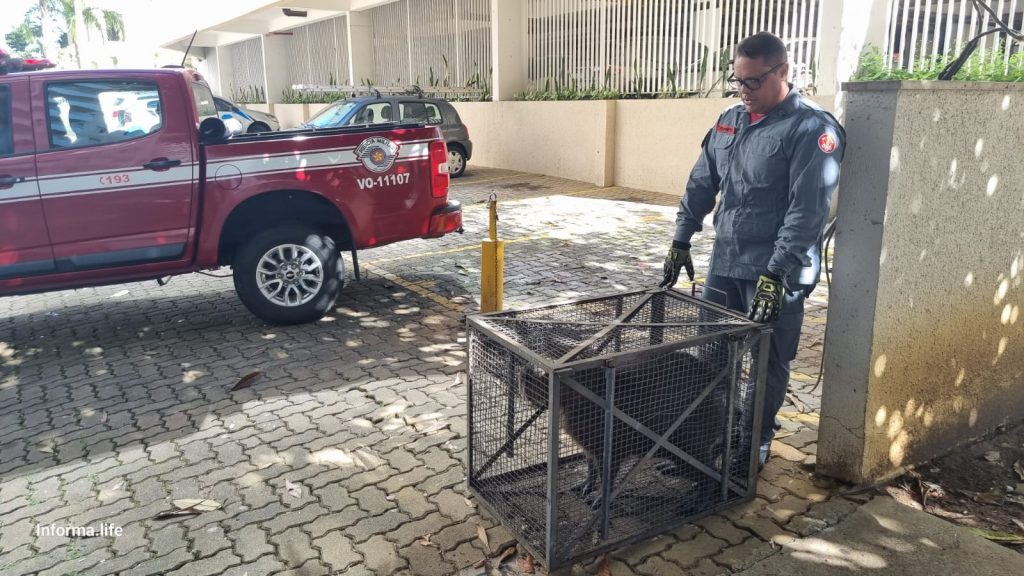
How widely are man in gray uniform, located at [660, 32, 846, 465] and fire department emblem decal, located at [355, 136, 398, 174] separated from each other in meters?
3.00

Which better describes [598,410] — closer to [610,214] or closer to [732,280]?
[732,280]

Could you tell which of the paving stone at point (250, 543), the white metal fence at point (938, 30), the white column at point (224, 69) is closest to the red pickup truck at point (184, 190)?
the paving stone at point (250, 543)

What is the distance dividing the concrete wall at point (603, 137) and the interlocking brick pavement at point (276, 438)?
5303 millimetres

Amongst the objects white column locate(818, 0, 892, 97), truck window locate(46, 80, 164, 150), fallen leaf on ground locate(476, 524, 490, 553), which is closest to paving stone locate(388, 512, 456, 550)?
fallen leaf on ground locate(476, 524, 490, 553)

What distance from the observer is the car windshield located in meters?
12.2

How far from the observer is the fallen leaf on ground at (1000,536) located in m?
3.07

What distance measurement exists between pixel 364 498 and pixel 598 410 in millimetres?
1294

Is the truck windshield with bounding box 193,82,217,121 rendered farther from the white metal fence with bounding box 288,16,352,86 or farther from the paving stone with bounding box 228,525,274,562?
the white metal fence with bounding box 288,16,352,86

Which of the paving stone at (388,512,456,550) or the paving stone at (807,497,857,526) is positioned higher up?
the paving stone at (807,497,857,526)

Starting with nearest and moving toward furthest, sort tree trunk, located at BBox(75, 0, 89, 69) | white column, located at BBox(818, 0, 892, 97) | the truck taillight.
→ 1. the truck taillight
2. white column, located at BBox(818, 0, 892, 97)
3. tree trunk, located at BBox(75, 0, 89, 69)

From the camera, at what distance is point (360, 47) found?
71.7 ft

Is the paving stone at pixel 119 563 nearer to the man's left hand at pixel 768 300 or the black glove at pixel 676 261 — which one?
the black glove at pixel 676 261

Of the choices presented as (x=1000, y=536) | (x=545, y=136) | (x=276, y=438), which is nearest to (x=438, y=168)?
(x=276, y=438)

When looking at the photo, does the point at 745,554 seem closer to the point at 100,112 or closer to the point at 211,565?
the point at 211,565
